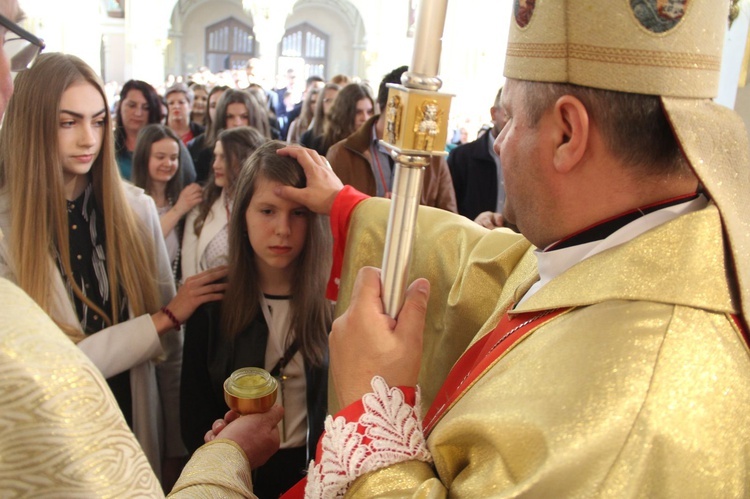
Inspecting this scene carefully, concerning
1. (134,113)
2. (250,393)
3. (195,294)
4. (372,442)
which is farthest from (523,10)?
(134,113)

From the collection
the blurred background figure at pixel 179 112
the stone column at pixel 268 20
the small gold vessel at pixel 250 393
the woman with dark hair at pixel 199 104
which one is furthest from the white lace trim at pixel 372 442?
the stone column at pixel 268 20

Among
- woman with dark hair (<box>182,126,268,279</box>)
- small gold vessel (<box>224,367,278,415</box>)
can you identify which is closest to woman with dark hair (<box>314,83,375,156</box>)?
woman with dark hair (<box>182,126,268,279</box>)

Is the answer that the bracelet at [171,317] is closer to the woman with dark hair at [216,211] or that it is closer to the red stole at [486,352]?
the woman with dark hair at [216,211]

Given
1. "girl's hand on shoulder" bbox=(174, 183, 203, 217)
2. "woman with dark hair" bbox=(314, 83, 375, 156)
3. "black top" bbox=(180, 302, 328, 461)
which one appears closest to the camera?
"black top" bbox=(180, 302, 328, 461)

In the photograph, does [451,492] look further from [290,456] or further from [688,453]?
[290,456]

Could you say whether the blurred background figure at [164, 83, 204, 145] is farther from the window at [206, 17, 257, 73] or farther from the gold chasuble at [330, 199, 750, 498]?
Answer: the window at [206, 17, 257, 73]

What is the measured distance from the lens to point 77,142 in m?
1.75

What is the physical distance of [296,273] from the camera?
195cm

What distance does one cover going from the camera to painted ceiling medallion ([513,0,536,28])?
0.96 metres

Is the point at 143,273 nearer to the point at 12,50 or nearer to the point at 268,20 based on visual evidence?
the point at 12,50

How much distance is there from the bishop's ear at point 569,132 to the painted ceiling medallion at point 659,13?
129 mm

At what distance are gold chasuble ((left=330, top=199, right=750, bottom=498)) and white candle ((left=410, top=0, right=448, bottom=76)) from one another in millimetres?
357

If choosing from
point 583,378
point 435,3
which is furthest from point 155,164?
point 583,378

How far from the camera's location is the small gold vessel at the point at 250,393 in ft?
3.97
